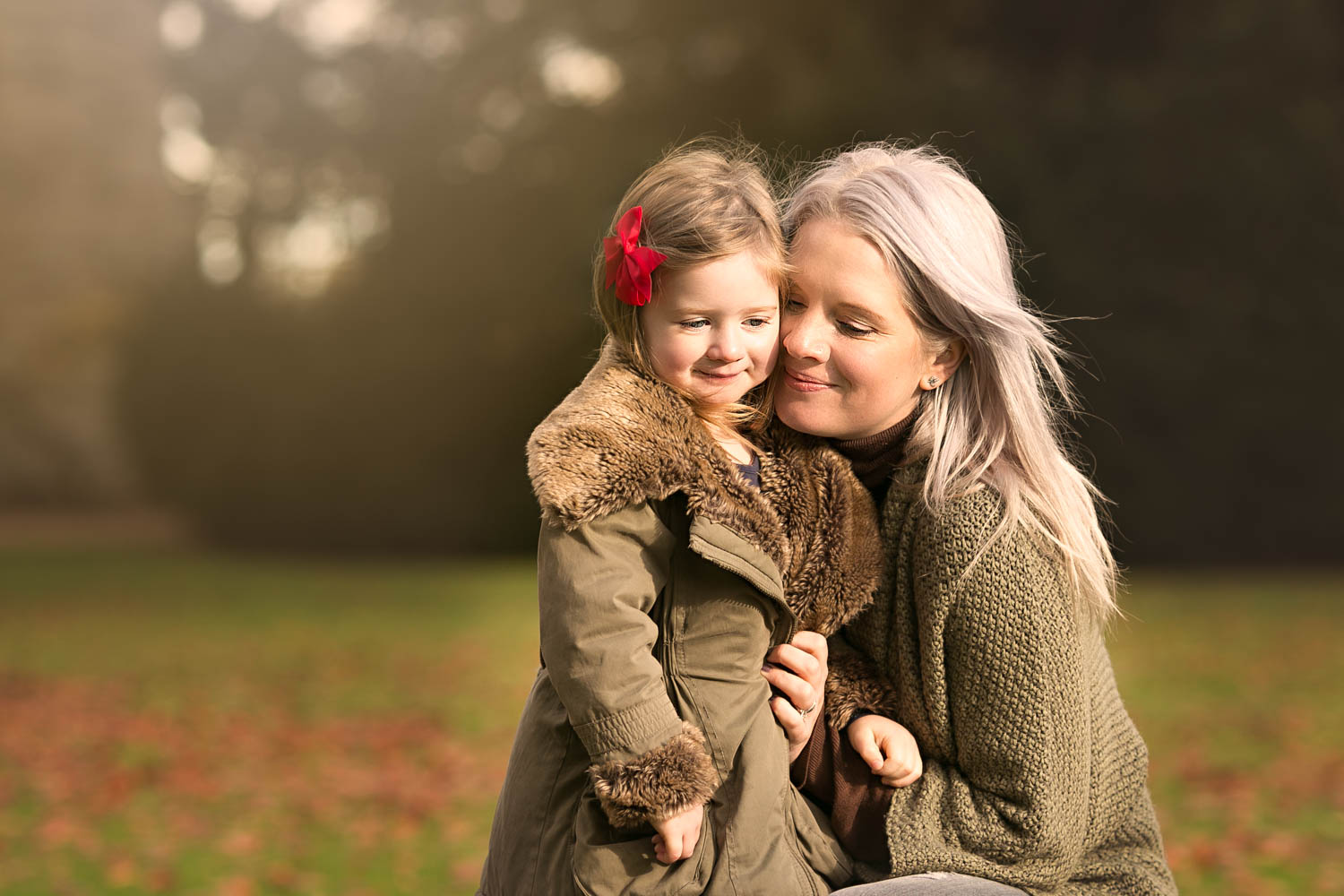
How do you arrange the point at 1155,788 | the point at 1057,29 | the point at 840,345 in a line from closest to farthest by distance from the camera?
1. the point at 840,345
2. the point at 1155,788
3. the point at 1057,29

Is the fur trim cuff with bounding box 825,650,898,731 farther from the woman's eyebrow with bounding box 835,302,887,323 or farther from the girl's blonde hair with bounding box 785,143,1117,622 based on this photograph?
the woman's eyebrow with bounding box 835,302,887,323

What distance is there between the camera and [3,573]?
18172 mm

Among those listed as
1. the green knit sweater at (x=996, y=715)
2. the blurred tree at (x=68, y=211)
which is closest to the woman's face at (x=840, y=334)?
the green knit sweater at (x=996, y=715)

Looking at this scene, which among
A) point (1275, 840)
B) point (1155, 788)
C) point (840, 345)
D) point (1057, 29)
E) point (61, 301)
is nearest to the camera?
point (840, 345)

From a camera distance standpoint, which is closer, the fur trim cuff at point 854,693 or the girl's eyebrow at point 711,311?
the girl's eyebrow at point 711,311

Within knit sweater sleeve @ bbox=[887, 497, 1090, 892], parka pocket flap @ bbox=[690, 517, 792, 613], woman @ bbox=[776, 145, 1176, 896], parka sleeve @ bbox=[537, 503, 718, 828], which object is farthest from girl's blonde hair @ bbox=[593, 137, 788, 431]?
knit sweater sleeve @ bbox=[887, 497, 1090, 892]

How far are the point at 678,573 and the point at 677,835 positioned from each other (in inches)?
18.4

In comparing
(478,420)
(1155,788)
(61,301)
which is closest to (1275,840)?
(1155,788)

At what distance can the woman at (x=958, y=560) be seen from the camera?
2.50 metres

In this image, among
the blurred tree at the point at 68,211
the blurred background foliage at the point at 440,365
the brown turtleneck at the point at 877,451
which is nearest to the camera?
the brown turtleneck at the point at 877,451

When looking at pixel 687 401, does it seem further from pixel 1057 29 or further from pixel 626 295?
pixel 1057 29

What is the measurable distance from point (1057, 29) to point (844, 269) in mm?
15825

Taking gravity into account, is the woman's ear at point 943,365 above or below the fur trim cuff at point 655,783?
above

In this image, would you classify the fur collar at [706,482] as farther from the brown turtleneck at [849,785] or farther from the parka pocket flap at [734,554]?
the brown turtleneck at [849,785]
